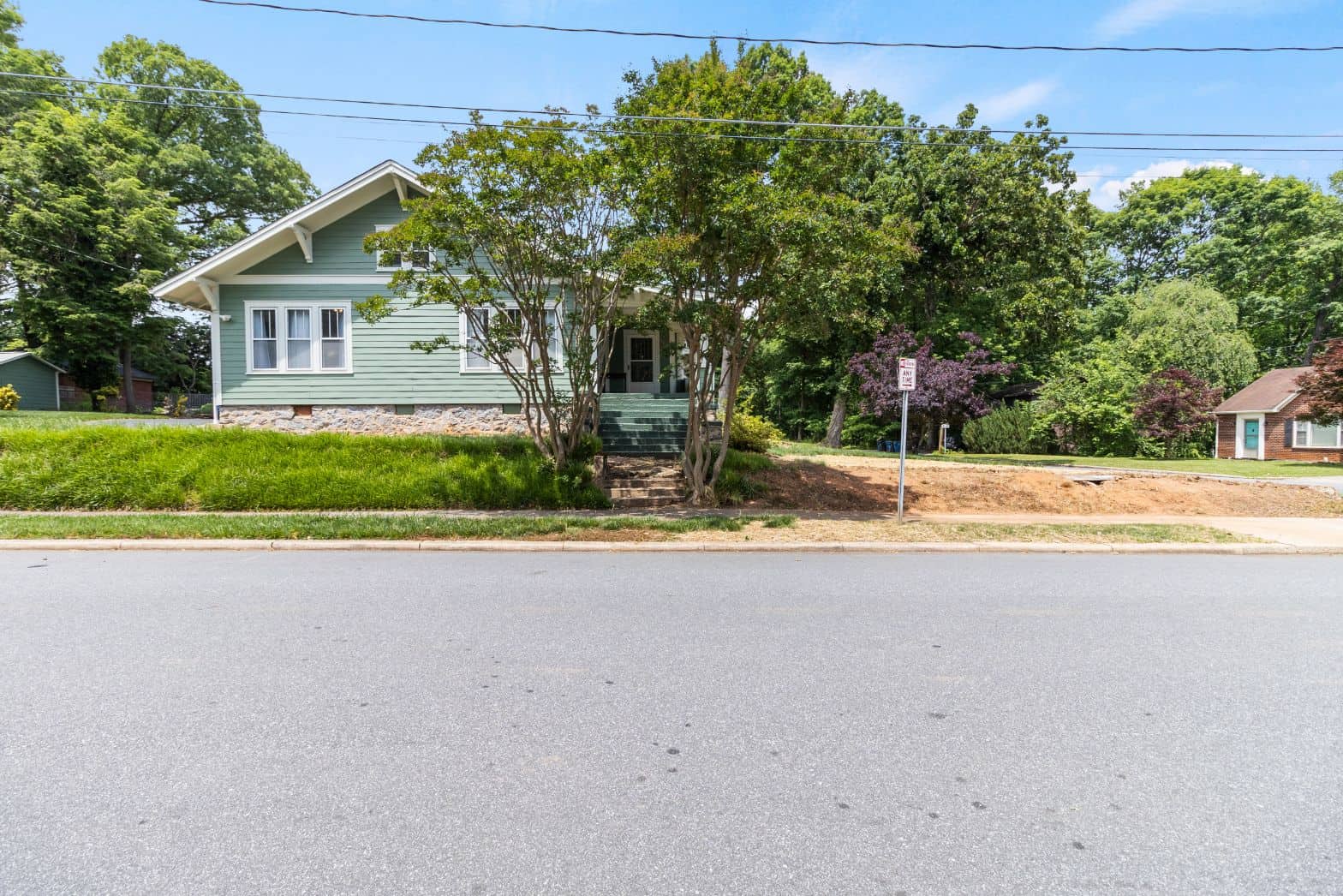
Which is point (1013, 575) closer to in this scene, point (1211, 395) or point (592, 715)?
point (592, 715)

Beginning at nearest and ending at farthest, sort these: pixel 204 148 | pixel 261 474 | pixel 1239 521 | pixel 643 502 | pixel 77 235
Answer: pixel 1239 521
pixel 261 474
pixel 643 502
pixel 77 235
pixel 204 148

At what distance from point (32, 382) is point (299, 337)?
2223 centimetres

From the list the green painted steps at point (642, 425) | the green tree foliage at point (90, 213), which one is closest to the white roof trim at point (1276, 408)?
the green painted steps at point (642, 425)

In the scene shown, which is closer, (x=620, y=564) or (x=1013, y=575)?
(x=1013, y=575)

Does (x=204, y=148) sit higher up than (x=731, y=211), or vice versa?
(x=204, y=148)

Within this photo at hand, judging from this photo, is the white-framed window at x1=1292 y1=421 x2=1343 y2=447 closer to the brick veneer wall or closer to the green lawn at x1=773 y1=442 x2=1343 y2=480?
the brick veneer wall

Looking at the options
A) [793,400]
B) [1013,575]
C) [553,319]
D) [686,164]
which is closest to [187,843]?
[1013,575]

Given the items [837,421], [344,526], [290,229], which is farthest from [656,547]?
[837,421]

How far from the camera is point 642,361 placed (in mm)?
21688

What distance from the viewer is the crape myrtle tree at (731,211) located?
10641 mm

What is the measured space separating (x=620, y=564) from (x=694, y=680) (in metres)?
4.07

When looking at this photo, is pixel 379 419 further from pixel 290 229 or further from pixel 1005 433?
pixel 1005 433

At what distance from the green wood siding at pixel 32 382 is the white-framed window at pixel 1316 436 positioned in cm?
5510

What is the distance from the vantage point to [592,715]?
12.8ft
